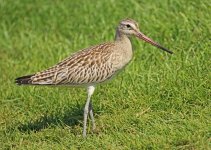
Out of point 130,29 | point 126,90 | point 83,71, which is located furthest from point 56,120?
point 130,29

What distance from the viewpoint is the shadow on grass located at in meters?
8.48

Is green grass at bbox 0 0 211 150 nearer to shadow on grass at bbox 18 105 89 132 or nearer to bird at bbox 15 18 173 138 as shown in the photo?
shadow on grass at bbox 18 105 89 132

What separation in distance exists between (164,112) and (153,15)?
3.30m

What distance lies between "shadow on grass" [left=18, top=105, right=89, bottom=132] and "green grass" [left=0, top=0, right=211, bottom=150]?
0.05 ft

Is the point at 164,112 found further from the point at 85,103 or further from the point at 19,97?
the point at 19,97

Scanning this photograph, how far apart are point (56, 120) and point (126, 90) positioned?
41.3 inches

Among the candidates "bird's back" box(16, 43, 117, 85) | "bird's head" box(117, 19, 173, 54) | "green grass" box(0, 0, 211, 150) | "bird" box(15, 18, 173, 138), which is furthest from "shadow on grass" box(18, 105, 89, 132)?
"bird's head" box(117, 19, 173, 54)

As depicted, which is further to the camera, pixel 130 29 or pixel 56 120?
pixel 56 120

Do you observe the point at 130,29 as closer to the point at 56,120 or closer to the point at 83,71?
the point at 83,71

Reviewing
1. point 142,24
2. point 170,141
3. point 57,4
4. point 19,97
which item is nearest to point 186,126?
point 170,141

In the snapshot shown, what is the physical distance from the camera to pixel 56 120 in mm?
8562

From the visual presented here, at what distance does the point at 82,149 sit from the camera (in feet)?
24.3

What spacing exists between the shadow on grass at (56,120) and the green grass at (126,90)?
14 millimetres

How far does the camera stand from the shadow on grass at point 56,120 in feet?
27.8
